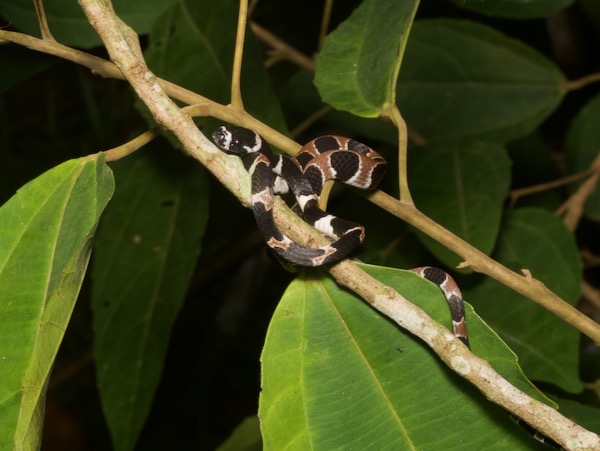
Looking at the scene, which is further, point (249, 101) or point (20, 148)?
point (20, 148)

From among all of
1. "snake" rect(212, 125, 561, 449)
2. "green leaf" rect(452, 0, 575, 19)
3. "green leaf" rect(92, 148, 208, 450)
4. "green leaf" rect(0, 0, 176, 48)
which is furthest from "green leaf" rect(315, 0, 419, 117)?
"green leaf" rect(0, 0, 176, 48)

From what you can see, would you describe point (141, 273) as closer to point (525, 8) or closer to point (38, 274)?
point (38, 274)

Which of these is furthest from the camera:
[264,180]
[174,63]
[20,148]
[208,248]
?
[20,148]

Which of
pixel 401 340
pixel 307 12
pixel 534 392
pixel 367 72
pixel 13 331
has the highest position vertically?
pixel 307 12

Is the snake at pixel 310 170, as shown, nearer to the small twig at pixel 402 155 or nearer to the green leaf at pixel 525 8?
the small twig at pixel 402 155

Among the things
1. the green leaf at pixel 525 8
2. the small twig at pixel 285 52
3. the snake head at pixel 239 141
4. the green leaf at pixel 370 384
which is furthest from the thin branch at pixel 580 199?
the green leaf at pixel 370 384

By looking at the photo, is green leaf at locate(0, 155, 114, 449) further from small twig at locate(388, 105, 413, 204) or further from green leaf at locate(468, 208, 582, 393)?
green leaf at locate(468, 208, 582, 393)

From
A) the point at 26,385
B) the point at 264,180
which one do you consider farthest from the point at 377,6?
the point at 26,385

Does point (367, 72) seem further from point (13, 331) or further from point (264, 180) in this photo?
point (13, 331)
